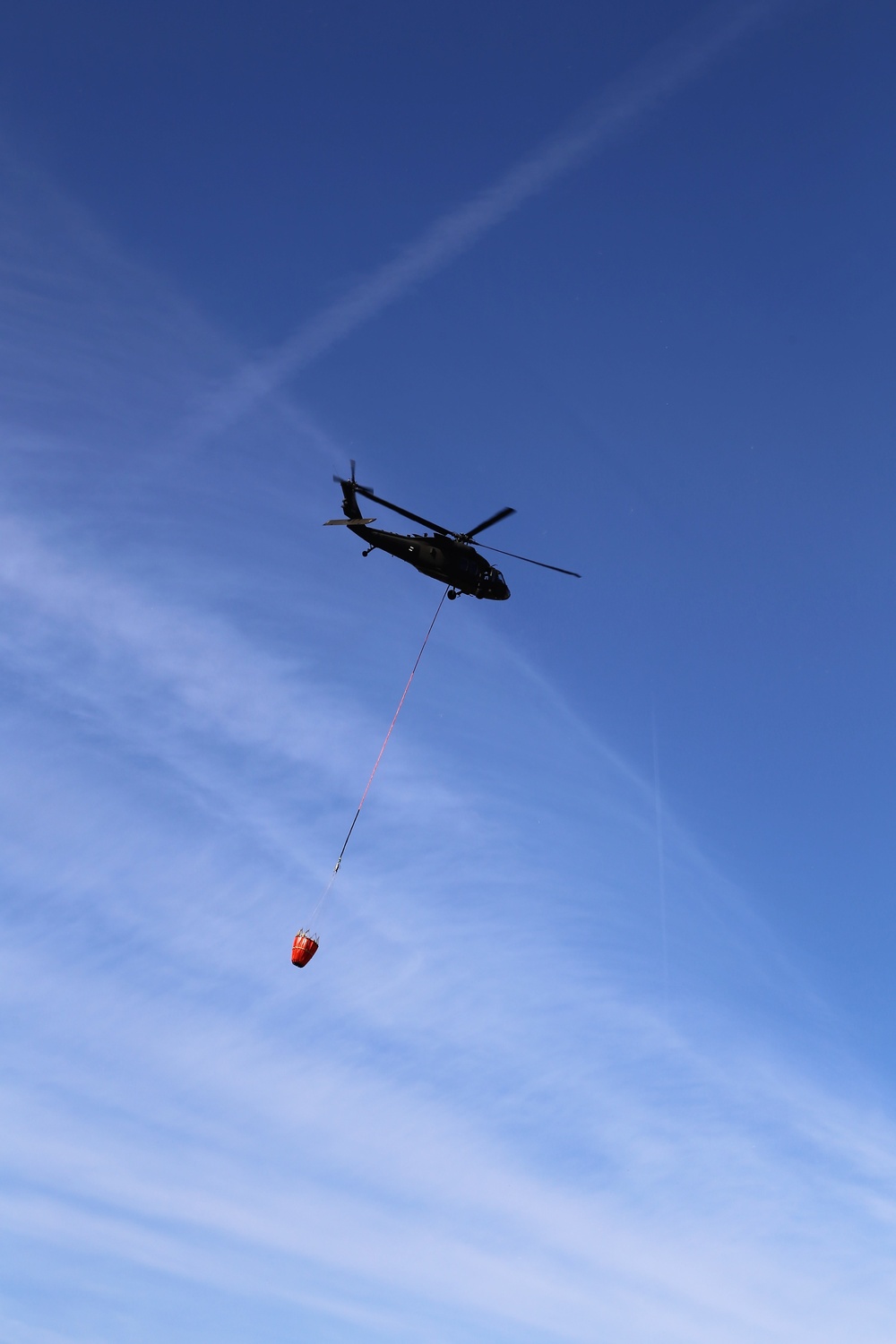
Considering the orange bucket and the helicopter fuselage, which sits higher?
the helicopter fuselage

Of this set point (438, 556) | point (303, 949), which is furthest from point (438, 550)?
point (303, 949)

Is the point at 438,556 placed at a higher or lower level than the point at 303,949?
higher

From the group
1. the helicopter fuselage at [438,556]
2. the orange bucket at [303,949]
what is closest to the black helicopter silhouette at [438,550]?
the helicopter fuselage at [438,556]

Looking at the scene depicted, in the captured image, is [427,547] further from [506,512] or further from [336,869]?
[336,869]

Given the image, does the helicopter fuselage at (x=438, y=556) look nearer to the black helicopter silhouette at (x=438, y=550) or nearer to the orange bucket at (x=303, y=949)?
the black helicopter silhouette at (x=438, y=550)

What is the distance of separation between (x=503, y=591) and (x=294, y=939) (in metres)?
27.4

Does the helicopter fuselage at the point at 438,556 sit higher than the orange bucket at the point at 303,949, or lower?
higher

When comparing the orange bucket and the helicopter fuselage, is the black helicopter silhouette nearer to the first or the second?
the helicopter fuselage

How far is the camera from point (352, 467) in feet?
217

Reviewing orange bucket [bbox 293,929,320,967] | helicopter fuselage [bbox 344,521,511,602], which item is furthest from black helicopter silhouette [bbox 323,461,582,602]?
orange bucket [bbox 293,929,320,967]

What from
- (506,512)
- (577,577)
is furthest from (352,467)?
(577,577)

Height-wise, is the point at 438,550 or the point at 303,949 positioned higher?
the point at 438,550

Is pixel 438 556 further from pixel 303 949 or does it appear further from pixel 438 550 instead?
pixel 303 949

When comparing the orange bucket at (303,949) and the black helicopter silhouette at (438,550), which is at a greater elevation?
the black helicopter silhouette at (438,550)
